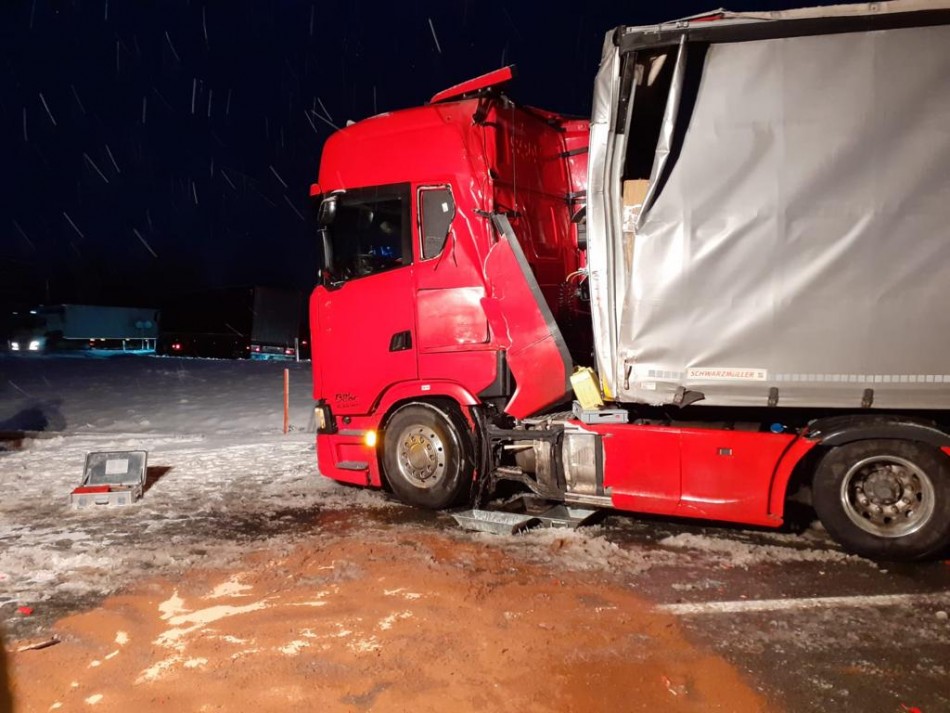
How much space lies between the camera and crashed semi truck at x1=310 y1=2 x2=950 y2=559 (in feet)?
15.3

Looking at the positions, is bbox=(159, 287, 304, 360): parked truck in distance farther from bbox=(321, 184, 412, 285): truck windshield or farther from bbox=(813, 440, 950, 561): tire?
bbox=(813, 440, 950, 561): tire

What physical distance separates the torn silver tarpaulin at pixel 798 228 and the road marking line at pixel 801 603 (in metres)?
1.25

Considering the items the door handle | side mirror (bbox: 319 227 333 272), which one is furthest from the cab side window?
side mirror (bbox: 319 227 333 272)

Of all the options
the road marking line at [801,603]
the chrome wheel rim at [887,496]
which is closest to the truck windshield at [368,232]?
the road marking line at [801,603]

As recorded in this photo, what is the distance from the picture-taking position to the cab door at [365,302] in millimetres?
6691

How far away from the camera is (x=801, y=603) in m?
4.40

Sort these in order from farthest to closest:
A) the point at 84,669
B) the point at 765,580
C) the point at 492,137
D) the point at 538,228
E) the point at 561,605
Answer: the point at 538,228, the point at 492,137, the point at 765,580, the point at 561,605, the point at 84,669

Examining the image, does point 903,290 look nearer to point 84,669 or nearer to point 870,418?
point 870,418

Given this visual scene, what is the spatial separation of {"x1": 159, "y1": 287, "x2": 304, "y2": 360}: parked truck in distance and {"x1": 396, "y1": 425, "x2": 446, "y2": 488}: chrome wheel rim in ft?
85.4

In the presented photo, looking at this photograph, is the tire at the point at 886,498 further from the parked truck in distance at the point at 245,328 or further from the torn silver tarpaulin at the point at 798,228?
the parked truck in distance at the point at 245,328

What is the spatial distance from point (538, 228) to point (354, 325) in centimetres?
212

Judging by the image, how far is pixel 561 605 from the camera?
4.42 m

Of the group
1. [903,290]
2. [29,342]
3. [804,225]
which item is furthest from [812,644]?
[29,342]

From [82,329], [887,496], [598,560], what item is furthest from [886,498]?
[82,329]
